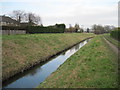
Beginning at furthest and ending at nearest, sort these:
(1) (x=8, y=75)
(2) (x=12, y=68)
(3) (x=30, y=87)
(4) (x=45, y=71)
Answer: (4) (x=45, y=71), (2) (x=12, y=68), (1) (x=8, y=75), (3) (x=30, y=87)

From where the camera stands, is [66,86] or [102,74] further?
[102,74]

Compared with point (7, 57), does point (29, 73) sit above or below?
below

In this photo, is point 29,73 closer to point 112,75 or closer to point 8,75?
point 8,75

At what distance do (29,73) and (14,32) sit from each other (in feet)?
64.7

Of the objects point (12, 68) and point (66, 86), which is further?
point (12, 68)

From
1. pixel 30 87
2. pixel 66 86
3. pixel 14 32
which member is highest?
pixel 14 32

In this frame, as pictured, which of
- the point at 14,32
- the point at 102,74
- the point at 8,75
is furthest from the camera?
the point at 14,32

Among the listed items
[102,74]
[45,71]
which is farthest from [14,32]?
[102,74]

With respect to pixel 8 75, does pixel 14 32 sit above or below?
above

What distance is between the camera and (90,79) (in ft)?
23.9

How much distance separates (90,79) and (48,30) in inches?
1572

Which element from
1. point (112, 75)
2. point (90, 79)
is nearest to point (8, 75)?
point (90, 79)

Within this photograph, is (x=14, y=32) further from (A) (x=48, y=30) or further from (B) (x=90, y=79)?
(B) (x=90, y=79)

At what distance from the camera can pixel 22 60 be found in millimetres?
12891
